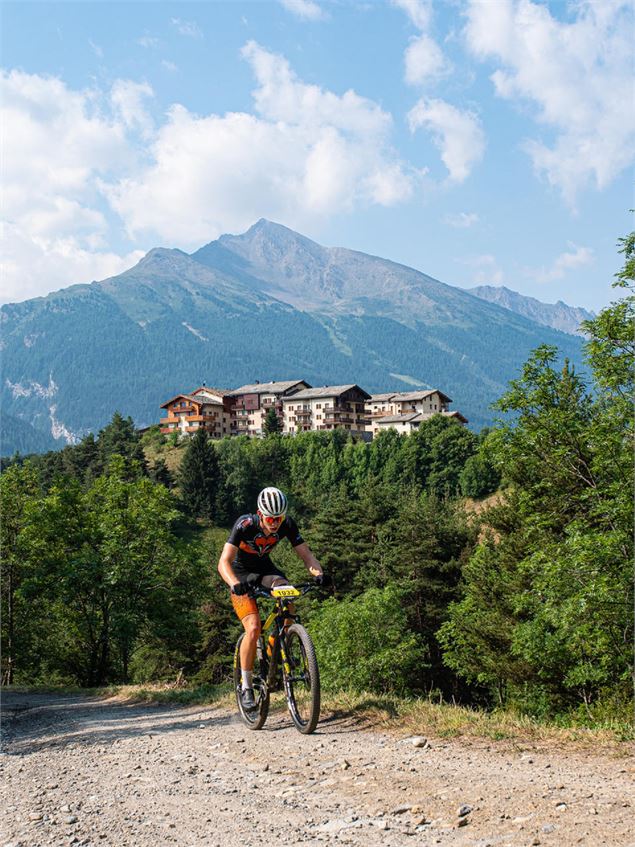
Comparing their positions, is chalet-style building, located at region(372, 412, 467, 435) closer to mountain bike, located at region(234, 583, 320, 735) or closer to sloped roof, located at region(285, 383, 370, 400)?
sloped roof, located at region(285, 383, 370, 400)

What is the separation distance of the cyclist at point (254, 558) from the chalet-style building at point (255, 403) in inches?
6880

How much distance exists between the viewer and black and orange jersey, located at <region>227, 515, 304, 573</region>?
8844mm

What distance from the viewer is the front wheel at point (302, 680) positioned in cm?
833

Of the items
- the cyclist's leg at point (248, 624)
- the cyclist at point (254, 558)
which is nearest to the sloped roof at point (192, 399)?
the cyclist's leg at point (248, 624)

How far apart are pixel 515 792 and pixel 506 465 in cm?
1841

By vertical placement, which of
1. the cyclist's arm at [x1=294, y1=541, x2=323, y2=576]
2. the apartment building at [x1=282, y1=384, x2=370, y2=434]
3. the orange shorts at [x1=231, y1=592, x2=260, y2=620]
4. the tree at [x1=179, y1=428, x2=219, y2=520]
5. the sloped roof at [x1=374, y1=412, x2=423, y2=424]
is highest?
the apartment building at [x1=282, y1=384, x2=370, y2=434]

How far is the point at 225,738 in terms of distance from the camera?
29.9 ft

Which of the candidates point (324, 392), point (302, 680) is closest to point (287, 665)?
point (302, 680)

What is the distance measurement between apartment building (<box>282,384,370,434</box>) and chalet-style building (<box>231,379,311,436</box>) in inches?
147

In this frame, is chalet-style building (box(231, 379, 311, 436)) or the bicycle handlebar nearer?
the bicycle handlebar

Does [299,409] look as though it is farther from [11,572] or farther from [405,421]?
[11,572]

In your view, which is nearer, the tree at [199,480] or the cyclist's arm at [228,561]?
the cyclist's arm at [228,561]

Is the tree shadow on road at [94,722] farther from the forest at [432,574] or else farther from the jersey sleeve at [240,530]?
the forest at [432,574]

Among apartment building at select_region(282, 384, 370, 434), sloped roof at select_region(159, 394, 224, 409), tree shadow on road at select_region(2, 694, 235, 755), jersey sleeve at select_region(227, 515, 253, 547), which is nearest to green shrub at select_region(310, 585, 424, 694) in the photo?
tree shadow on road at select_region(2, 694, 235, 755)
